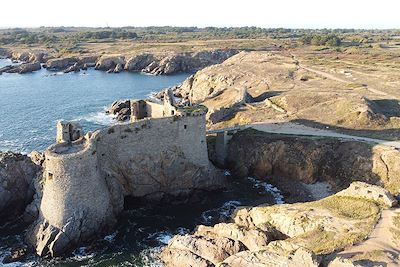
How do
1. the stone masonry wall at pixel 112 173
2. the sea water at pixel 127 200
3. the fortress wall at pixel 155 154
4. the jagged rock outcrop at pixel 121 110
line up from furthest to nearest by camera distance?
1. the jagged rock outcrop at pixel 121 110
2. the fortress wall at pixel 155 154
3. the stone masonry wall at pixel 112 173
4. the sea water at pixel 127 200

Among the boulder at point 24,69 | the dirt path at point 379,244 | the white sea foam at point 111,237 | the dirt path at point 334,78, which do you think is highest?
the dirt path at point 334,78

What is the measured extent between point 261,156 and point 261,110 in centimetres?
1646

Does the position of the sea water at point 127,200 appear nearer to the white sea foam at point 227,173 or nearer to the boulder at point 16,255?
the white sea foam at point 227,173

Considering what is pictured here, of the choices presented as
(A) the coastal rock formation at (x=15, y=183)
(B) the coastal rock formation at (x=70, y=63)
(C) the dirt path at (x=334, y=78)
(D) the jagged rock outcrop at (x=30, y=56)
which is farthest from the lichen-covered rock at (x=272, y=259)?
(D) the jagged rock outcrop at (x=30, y=56)

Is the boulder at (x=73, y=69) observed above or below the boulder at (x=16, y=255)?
above

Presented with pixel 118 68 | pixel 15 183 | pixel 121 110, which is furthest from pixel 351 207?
pixel 118 68

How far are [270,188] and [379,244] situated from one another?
75.8 feet

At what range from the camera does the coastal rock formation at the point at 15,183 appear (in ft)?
150

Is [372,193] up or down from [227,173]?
up

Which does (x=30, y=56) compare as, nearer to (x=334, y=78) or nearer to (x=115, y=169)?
(x=334, y=78)

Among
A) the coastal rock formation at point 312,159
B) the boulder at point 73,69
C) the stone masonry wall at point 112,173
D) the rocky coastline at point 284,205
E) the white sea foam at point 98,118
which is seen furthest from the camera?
the boulder at point 73,69

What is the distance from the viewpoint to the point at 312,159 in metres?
53.8

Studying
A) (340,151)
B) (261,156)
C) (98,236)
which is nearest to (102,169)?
(98,236)

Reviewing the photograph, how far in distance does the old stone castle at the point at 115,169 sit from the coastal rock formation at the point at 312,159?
6.06m
